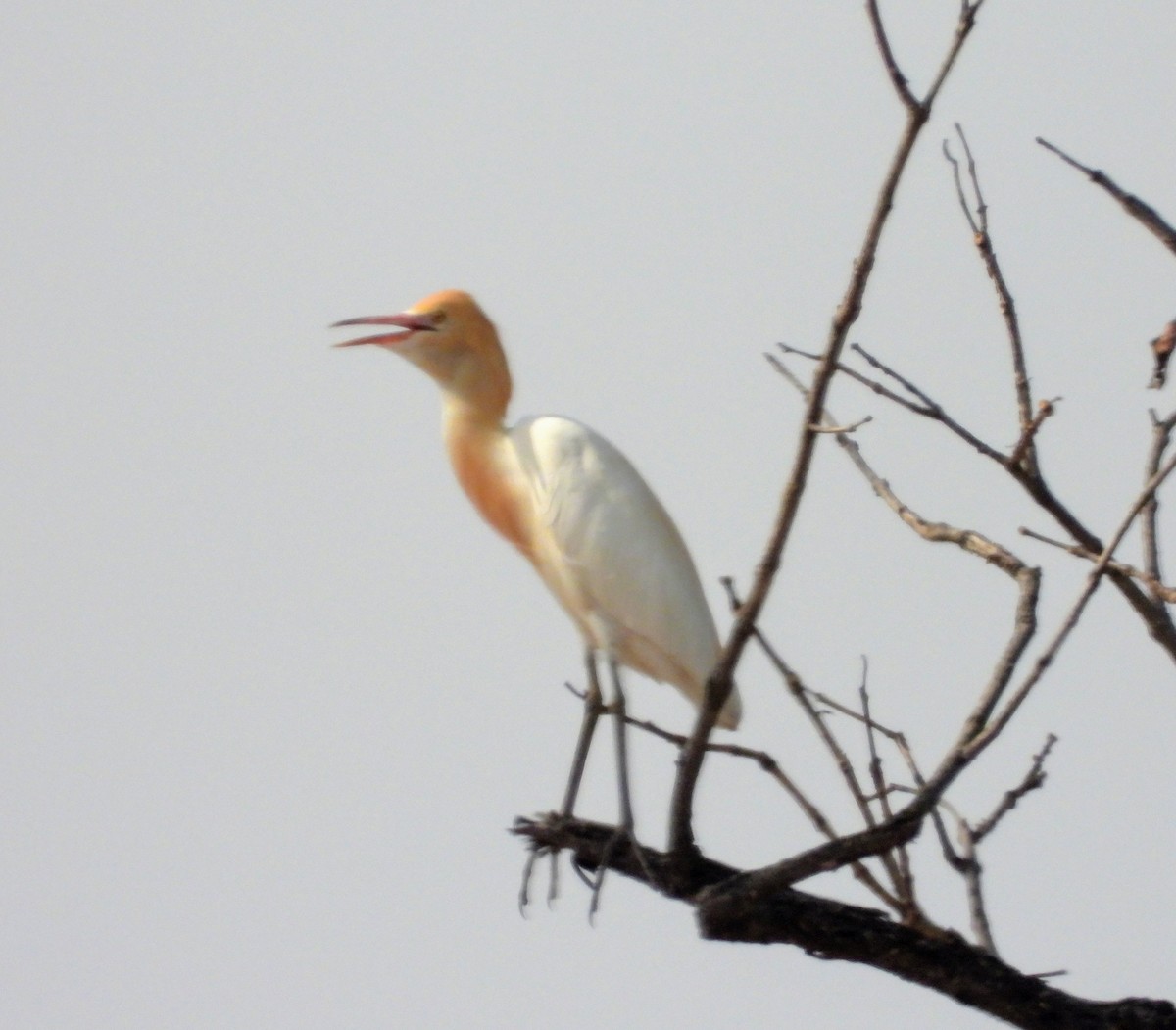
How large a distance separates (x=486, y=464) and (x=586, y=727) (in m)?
0.76

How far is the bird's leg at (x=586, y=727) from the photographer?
479 centimetres

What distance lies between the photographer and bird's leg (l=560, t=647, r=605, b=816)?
4.79 metres

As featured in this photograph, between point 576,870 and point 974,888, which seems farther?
point 576,870

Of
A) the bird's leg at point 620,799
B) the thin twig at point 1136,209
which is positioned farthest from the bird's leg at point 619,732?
the thin twig at point 1136,209

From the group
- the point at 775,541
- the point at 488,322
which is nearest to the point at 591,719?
the point at 488,322

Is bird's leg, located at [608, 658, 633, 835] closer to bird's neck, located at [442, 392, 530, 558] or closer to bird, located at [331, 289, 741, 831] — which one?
bird, located at [331, 289, 741, 831]

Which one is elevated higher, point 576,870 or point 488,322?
point 488,322

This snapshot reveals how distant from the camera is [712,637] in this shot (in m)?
4.71

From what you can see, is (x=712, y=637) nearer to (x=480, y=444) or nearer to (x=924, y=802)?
(x=480, y=444)

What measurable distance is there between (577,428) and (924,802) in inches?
74.4

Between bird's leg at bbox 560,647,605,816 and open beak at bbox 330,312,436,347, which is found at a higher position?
open beak at bbox 330,312,436,347

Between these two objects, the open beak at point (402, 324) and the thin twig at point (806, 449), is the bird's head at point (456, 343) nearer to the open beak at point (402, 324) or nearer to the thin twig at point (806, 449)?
the open beak at point (402, 324)

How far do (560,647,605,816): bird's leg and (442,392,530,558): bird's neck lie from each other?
365 millimetres

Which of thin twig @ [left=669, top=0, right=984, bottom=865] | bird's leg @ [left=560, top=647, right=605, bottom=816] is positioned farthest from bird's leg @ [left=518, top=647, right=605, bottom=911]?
thin twig @ [left=669, top=0, right=984, bottom=865]
